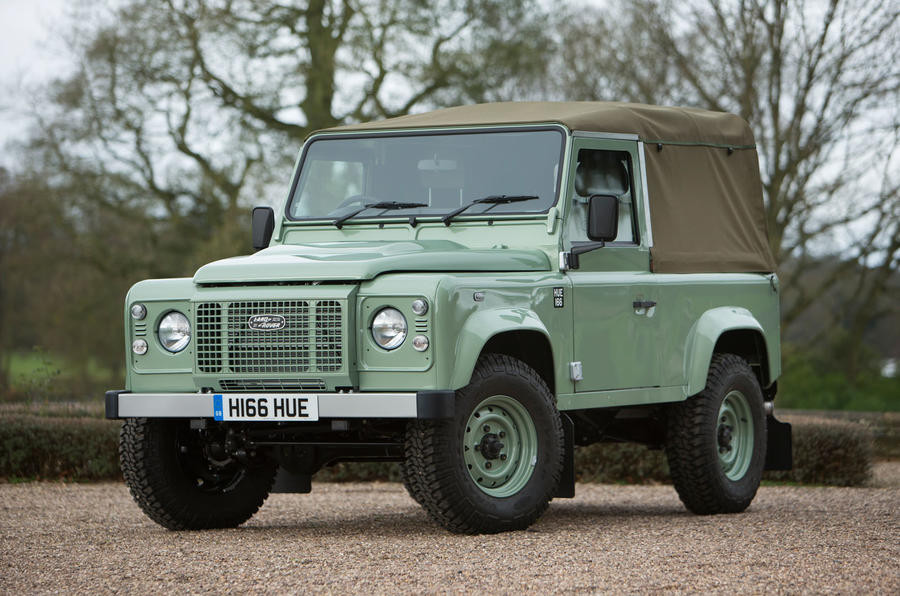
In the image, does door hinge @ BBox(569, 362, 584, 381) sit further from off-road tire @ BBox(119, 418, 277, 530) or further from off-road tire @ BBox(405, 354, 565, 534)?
off-road tire @ BBox(119, 418, 277, 530)

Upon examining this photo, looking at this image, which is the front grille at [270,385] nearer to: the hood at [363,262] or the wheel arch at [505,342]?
the hood at [363,262]

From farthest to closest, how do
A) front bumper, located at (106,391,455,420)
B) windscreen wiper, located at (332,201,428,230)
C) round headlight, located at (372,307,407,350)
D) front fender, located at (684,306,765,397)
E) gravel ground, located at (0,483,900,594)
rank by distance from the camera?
Result: 1. front fender, located at (684,306,765,397)
2. windscreen wiper, located at (332,201,428,230)
3. round headlight, located at (372,307,407,350)
4. front bumper, located at (106,391,455,420)
5. gravel ground, located at (0,483,900,594)


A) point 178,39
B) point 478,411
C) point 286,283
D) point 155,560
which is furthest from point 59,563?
point 178,39

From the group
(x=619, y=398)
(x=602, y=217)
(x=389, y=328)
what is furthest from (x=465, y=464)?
(x=602, y=217)

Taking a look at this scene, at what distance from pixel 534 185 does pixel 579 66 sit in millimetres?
16732

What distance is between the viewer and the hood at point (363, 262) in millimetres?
7121

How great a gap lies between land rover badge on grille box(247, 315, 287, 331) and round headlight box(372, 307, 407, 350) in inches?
19.9

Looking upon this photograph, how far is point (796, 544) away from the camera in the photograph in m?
7.16

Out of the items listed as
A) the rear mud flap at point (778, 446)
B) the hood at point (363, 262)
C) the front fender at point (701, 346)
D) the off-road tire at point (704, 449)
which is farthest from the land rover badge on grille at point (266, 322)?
the rear mud flap at point (778, 446)

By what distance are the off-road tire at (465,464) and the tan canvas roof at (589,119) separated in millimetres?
1718

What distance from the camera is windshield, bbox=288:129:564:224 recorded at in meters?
8.16

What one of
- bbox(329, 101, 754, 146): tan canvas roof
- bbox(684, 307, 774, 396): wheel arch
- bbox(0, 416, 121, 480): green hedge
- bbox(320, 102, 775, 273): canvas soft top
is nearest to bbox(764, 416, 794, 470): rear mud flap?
bbox(684, 307, 774, 396): wheel arch

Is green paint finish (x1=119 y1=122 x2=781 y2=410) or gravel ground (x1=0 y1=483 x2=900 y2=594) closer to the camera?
gravel ground (x1=0 y1=483 x2=900 y2=594)

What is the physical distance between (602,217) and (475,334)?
122 centimetres
